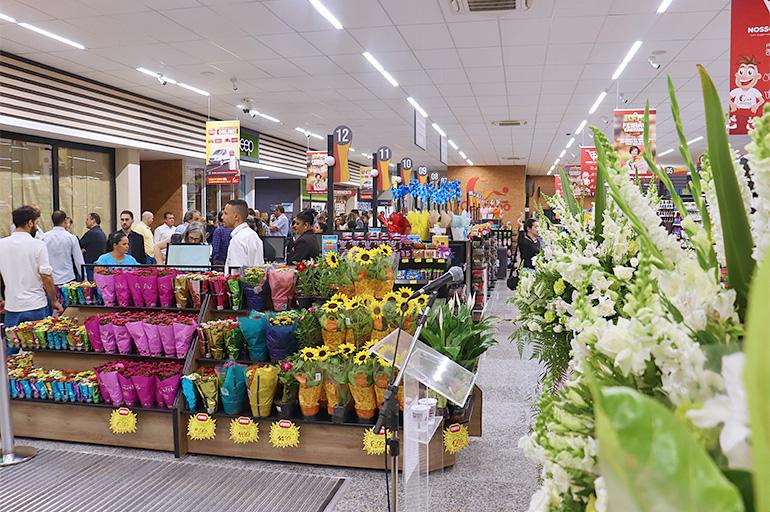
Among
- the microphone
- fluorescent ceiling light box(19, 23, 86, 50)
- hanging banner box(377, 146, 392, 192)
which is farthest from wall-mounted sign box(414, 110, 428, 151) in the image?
the microphone

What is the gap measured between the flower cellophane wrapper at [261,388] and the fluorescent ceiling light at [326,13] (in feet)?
13.5

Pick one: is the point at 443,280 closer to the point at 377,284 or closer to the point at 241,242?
the point at 377,284

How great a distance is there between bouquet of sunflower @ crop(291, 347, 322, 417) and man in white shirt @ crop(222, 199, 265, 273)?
1.77m

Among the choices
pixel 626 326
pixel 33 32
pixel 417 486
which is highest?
pixel 33 32

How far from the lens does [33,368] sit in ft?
15.6

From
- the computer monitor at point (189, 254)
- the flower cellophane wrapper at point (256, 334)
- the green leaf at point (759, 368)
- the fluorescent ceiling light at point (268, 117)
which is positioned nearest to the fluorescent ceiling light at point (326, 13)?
the computer monitor at point (189, 254)

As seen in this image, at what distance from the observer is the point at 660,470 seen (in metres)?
0.35

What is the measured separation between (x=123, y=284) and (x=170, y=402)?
1.13 meters

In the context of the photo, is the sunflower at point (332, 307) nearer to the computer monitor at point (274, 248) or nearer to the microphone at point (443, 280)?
the microphone at point (443, 280)

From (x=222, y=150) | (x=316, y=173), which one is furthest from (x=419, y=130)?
(x=222, y=150)

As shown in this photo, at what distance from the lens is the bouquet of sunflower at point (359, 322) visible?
412 cm

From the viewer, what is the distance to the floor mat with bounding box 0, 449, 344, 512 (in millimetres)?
3531

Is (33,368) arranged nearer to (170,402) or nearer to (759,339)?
(170,402)

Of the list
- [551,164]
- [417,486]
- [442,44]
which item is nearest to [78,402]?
[417,486]
